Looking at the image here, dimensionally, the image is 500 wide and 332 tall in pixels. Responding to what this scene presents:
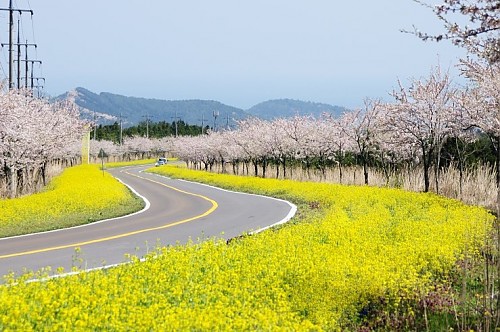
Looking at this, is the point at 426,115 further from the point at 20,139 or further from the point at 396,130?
the point at 20,139

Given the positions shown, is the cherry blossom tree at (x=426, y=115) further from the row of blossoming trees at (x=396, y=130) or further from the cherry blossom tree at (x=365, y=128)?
the cherry blossom tree at (x=365, y=128)

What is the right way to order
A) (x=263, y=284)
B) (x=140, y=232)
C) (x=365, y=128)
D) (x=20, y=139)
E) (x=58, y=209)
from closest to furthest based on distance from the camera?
1. (x=263, y=284)
2. (x=140, y=232)
3. (x=58, y=209)
4. (x=20, y=139)
5. (x=365, y=128)

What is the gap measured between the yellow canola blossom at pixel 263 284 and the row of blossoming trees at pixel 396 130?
9.70ft

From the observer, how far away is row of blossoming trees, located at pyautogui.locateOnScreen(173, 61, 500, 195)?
16.9 m

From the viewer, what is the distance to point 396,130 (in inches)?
845

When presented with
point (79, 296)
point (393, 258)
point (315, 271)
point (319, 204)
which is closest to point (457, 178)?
→ point (319, 204)

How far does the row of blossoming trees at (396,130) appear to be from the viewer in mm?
16906

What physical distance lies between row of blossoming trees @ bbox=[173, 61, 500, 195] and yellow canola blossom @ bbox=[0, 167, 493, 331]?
9.70 feet

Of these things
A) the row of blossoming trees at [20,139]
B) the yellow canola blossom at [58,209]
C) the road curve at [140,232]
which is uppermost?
the row of blossoming trees at [20,139]

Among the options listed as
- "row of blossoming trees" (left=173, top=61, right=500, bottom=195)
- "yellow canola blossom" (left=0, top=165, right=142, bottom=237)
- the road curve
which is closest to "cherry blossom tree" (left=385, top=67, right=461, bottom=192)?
"row of blossoming trees" (left=173, top=61, right=500, bottom=195)

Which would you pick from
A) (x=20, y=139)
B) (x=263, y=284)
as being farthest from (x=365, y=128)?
(x=263, y=284)

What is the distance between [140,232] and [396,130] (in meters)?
11.4

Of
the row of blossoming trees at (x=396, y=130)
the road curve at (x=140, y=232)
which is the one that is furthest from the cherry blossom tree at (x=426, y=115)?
the road curve at (x=140, y=232)

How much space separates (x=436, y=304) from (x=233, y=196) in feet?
60.2
